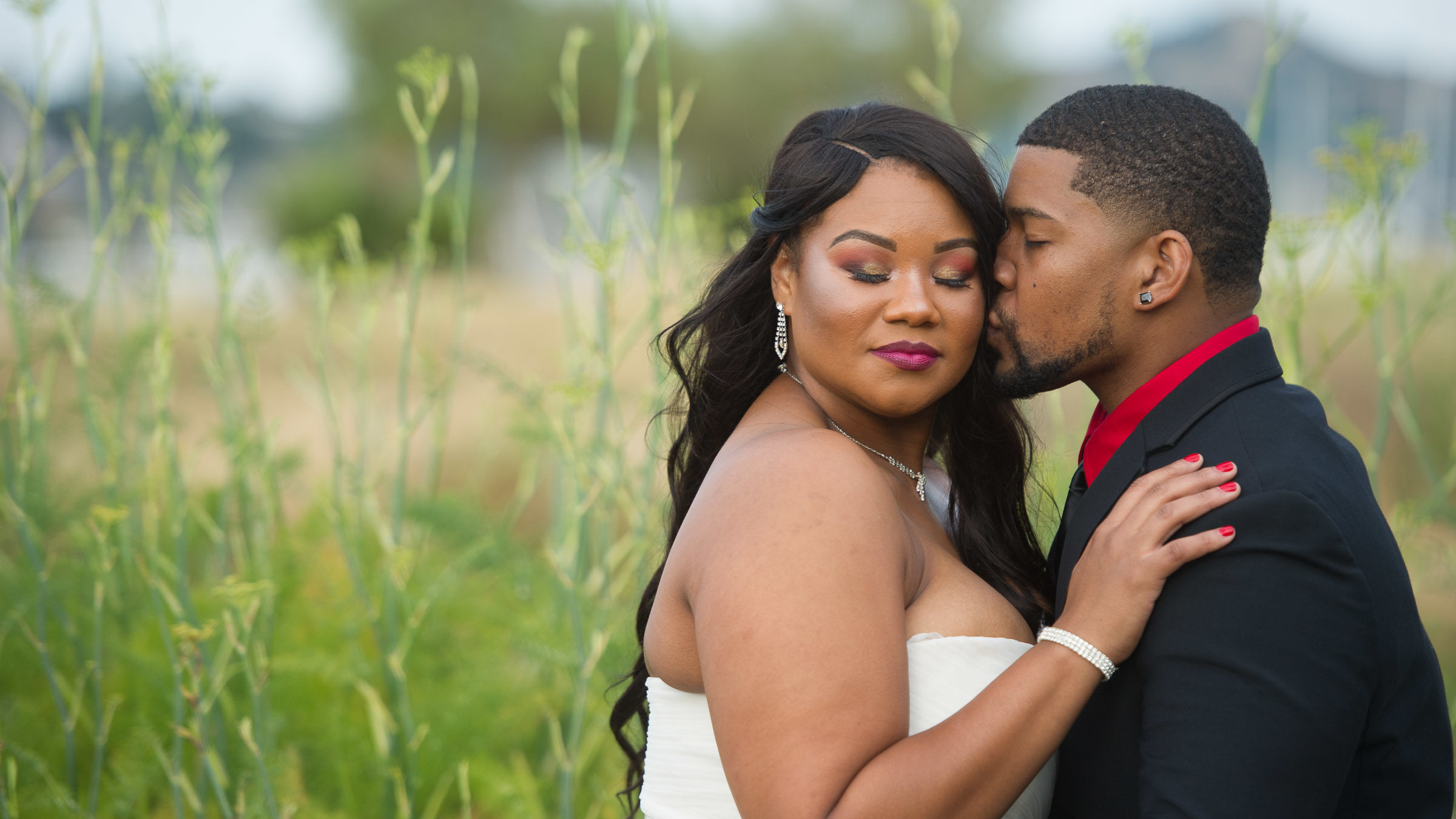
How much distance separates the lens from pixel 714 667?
1.69m

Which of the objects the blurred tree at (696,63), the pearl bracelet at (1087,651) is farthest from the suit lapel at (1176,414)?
the blurred tree at (696,63)

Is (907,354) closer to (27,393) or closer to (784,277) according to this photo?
(784,277)

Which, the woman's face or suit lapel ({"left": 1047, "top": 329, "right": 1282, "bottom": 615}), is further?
the woman's face

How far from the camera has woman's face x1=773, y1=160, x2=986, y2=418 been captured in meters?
Answer: 2.05

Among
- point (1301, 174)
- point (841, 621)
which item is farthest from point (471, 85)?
point (1301, 174)

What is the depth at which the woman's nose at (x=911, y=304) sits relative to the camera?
2.01 m

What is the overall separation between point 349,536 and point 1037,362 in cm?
235

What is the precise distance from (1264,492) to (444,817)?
2834mm

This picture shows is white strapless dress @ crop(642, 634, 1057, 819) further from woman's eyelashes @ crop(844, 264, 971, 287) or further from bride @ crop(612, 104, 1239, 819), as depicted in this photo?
woman's eyelashes @ crop(844, 264, 971, 287)

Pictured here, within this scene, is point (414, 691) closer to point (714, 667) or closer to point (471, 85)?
point (471, 85)

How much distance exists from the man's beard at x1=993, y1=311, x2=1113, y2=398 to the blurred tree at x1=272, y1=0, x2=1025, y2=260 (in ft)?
72.2

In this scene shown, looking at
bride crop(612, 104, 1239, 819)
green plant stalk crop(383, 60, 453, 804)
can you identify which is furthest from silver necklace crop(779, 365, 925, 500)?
green plant stalk crop(383, 60, 453, 804)

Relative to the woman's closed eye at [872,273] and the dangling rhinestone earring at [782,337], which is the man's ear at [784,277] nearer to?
the dangling rhinestone earring at [782,337]

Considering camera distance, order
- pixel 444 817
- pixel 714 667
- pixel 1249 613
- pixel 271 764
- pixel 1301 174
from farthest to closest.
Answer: pixel 1301 174
pixel 444 817
pixel 271 764
pixel 714 667
pixel 1249 613
